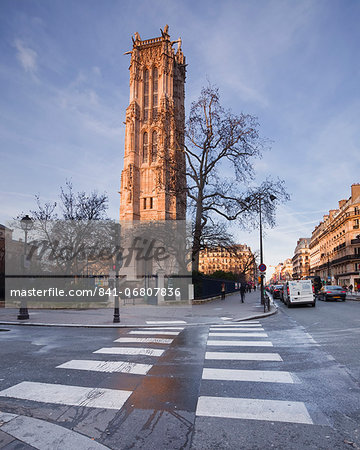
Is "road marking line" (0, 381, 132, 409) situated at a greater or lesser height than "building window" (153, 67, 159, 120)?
lesser

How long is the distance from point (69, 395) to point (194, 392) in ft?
5.74

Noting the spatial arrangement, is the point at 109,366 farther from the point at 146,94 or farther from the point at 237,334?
the point at 146,94

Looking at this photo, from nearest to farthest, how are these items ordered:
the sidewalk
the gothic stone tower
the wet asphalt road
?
the wet asphalt road → the sidewalk → the gothic stone tower

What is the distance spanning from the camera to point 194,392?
183 inches

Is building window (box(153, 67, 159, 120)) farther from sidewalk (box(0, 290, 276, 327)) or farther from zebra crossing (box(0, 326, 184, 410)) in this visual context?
zebra crossing (box(0, 326, 184, 410))

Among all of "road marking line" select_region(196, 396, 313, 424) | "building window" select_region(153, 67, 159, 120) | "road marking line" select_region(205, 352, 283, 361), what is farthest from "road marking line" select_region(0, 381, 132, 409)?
"building window" select_region(153, 67, 159, 120)

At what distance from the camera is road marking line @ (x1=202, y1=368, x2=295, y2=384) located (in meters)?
5.26

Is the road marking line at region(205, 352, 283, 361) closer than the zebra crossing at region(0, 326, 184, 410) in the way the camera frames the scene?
No

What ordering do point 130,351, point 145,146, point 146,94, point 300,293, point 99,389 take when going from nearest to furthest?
point 99,389
point 130,351
point 300,293
point 145,146
point 146,94

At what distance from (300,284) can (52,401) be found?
20564mm

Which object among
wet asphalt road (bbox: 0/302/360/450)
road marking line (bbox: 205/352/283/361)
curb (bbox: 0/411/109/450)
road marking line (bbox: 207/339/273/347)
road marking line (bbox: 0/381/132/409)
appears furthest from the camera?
road marking line (bbox: 207/339/273/347)

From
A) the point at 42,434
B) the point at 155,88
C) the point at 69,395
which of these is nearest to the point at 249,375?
the point at 69,395

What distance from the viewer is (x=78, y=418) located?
3.83 metres

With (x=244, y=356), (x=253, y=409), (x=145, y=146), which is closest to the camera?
(x=253, y=409)
